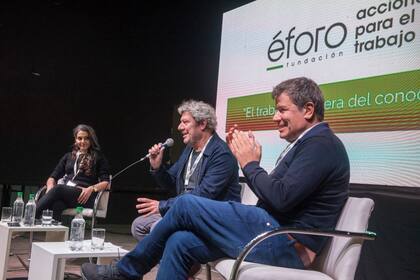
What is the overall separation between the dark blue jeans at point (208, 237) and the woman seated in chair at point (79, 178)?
2215 mm

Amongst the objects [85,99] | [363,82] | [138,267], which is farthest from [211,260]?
[85,99]

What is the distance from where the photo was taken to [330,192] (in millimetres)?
1657

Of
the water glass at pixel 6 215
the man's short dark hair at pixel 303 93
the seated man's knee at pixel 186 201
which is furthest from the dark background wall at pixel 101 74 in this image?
the seated man's knee at pixel 186 201

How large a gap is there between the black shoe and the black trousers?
79.0 inches

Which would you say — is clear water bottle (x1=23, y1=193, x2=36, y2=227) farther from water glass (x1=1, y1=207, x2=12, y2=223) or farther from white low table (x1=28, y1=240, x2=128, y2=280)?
white low table (x1=28, y1=240, x2=128, y2=280)

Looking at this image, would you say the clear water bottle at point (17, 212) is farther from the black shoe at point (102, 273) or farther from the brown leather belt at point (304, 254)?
the brown leather belt at point (304, 254)

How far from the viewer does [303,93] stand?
1.75m

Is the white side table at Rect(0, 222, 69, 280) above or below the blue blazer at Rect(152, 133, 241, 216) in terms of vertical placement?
below

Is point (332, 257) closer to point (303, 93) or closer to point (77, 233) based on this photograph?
point (303, 93)

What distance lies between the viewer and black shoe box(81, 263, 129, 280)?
172cm

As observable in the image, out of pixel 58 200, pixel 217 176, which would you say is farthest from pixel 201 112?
pixel 58 200

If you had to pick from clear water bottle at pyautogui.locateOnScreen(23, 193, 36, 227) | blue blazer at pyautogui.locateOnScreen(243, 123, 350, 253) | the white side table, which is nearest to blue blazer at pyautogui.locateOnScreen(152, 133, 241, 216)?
blue blazer at pyautogui.locateOnScreen(243, 123, 350, 253)

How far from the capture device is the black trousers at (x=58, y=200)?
3.63m

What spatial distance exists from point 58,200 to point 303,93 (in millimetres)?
2617
